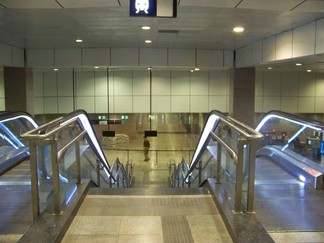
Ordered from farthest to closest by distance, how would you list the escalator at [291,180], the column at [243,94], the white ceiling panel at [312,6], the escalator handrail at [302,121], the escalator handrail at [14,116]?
Result: the column at [243,94]
the white ceiling panel at [312,6]
the escalator handrail at [14,116]
the escalator handrail at [302,121]
the escalator at [291,180]

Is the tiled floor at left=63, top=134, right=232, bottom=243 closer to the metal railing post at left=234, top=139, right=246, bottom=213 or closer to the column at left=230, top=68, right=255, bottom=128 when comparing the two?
the metal railing post at left=234, top=139, right=246, bottom=213

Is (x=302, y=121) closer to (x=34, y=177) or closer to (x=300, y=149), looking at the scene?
(x=300, y=149)

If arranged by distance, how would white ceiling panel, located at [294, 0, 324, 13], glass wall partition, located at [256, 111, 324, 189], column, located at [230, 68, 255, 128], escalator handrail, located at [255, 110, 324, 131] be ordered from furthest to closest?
column, located at [230, 68, 255, 128] < white ceiling panel, located at [294, 0, 324, 13] < glass wall partition, located at [256, 111, 324, 189] < escalator handrail, located at [255, 110, 324, 131]

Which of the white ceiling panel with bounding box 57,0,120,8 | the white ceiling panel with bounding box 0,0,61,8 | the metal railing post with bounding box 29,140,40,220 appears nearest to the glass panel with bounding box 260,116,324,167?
the white ceiling panel with bounding box 57,0,120,8

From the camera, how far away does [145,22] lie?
22.4ft

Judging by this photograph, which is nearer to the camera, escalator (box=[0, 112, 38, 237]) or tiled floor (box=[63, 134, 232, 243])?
tiled floor (box=[63, 134, 232, 243])

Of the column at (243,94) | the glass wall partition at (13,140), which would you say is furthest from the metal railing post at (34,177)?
the column at (243,94)

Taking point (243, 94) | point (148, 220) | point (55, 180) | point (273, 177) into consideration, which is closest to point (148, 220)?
point (148, 220)

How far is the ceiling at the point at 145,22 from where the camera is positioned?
492cm

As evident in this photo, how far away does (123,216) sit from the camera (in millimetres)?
3285

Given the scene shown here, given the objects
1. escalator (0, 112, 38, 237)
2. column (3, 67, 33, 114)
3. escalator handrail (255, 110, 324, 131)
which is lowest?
escalator (0, 112, 38, 237)

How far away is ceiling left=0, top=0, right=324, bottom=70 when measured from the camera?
492 centimetres

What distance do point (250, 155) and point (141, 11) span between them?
251 centimetres

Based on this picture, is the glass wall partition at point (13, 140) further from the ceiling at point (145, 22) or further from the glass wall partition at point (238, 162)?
the glass wall partition at point (238, 162)
